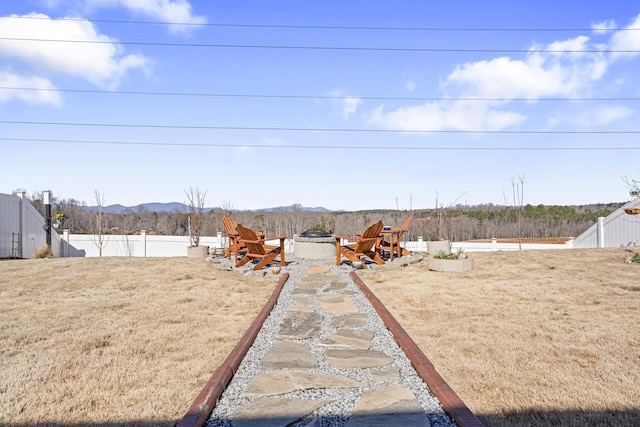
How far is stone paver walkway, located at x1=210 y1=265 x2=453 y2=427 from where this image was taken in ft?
7.09

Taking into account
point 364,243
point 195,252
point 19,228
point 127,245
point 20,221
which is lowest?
point 127,245

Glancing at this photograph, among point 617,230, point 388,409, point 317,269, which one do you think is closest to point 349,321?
point 388,409

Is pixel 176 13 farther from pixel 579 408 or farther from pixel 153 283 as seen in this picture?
pixel 579 408

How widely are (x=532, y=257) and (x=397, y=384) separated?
8241mm

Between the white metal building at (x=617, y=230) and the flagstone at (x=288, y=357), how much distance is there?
13.5 meters

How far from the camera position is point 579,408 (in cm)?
224

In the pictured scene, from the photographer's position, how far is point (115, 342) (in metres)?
3.46

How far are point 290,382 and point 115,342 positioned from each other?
1.75m

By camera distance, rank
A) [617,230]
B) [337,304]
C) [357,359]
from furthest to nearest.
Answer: [617,230] < [337,304] < [357,359]

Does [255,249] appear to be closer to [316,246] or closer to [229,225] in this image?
[316,246]

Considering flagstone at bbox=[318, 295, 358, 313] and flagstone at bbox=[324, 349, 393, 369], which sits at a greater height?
flagstone at bbox=[318, 295, 358, 313]

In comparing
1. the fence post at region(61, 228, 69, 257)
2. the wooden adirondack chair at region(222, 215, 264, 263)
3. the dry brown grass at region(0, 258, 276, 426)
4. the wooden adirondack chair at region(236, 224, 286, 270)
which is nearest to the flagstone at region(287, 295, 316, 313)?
the dry brown grass at region(0, 258, 276, 426)

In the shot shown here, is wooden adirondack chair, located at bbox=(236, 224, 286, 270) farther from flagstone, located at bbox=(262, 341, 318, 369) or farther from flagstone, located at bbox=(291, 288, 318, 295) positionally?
flagstone, located at bbox=(262, 341, 318, 369)

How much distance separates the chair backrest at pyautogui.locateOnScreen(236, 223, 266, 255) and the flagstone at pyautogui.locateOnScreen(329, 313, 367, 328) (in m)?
3.09
